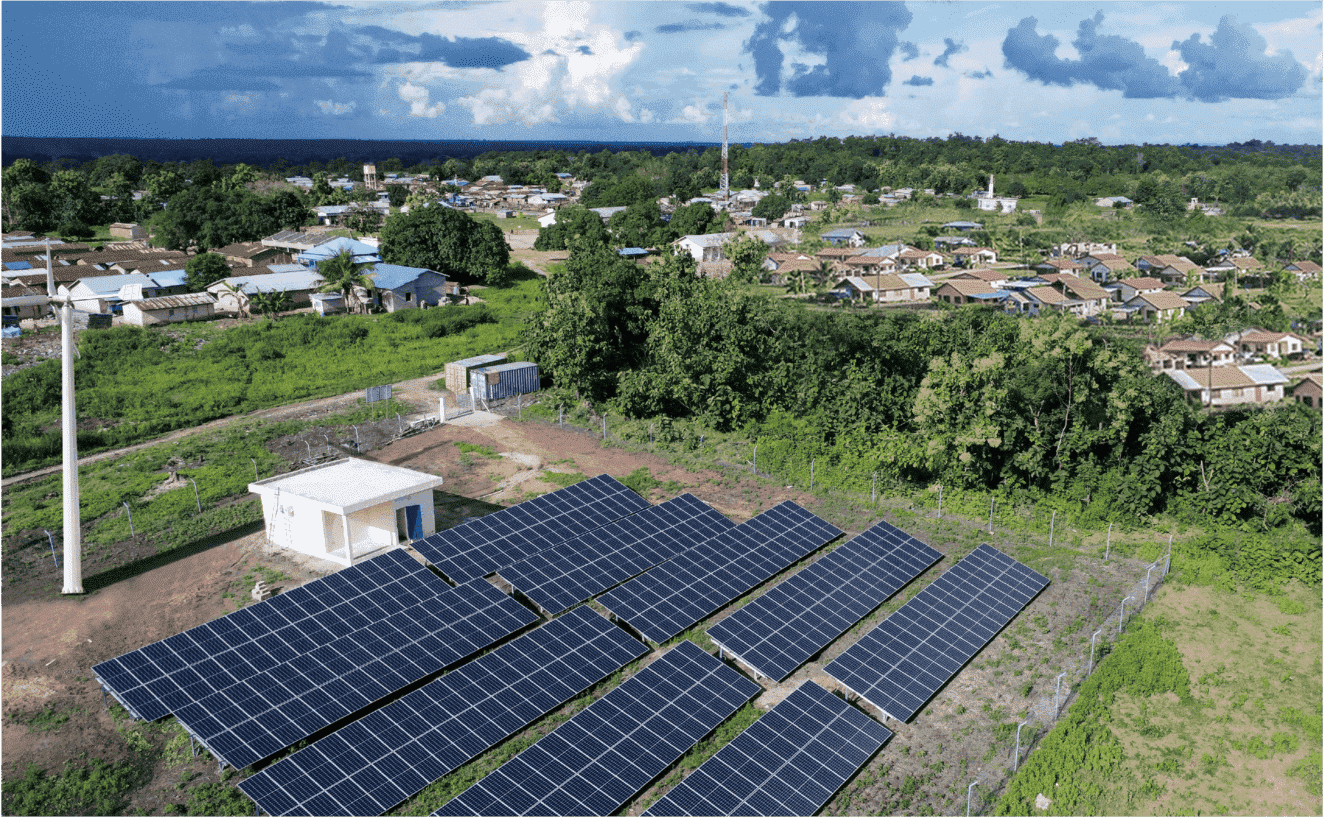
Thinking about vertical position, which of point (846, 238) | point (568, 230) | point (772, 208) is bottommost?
point (846, 238)

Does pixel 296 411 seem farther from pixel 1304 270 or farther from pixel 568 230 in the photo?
pixel 1304 270

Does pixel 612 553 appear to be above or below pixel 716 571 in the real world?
above

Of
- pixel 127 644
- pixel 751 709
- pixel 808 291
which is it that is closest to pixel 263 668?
pixel 127 644

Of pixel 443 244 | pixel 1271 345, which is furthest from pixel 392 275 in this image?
pixel 1271 345

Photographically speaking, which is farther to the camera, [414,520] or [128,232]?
[128,232]

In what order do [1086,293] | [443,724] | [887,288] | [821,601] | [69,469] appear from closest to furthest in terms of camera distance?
[443,724], [821,601], [69,469], [1086,293], [887,288]

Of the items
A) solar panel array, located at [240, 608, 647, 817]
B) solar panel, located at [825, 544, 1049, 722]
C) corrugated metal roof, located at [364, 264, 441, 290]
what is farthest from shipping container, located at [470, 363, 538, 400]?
solar panel, located at [825, 544, 1049, 722]

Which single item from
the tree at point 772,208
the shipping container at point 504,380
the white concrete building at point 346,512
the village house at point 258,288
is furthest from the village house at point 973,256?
the white concrete building at point 346,512

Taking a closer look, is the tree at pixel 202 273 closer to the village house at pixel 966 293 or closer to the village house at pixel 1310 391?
the village house at pixel 966 293

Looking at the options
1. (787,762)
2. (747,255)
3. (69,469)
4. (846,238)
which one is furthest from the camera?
(846,238)
